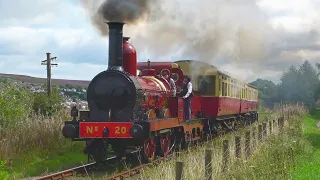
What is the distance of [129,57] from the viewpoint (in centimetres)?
1391

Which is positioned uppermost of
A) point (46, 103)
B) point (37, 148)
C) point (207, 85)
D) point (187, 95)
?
point (207, 85)

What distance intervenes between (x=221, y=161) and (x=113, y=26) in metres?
5.31

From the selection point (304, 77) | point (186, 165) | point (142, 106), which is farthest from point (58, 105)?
point (304, 77)

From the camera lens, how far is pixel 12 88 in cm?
1720

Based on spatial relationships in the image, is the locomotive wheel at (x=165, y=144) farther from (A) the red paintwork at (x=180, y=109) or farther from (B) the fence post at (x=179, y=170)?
(B) the fence post at (x=179, y=170)

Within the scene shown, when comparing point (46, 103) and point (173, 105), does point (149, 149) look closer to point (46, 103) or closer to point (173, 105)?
point (173, 105)

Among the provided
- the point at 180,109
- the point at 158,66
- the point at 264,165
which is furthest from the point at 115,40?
the point at 264,165

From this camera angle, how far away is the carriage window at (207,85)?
741 inches

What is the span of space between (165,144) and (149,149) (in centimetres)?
113

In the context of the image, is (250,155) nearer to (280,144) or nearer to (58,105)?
(280,144)

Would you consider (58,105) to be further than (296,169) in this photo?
Yes

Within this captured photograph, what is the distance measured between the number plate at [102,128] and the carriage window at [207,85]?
702 cm

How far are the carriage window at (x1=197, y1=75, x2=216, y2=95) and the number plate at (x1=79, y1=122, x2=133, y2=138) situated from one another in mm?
7020

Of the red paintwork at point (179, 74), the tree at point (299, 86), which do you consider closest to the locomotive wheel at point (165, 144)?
the red paintwork at point (179, 74)
